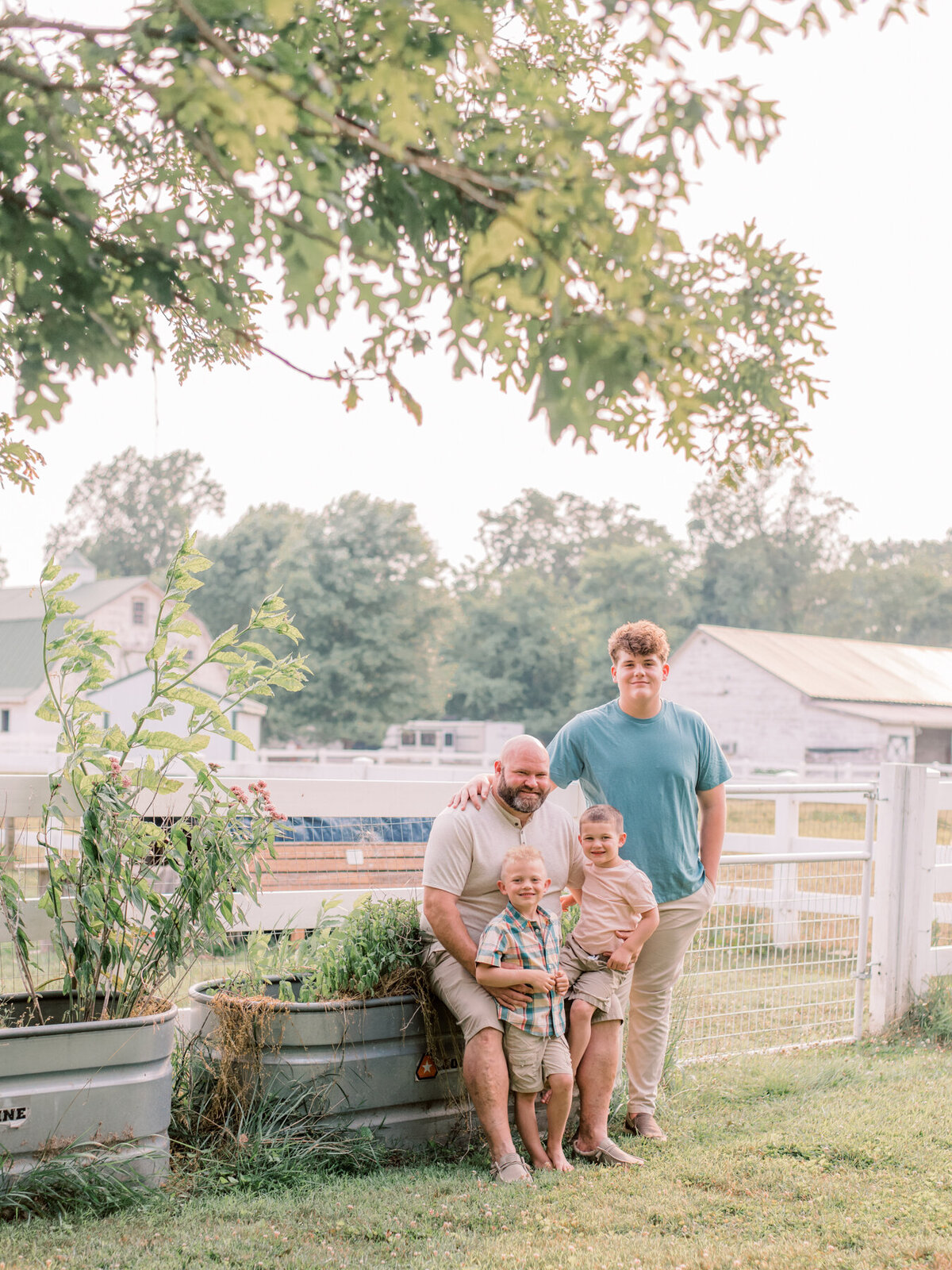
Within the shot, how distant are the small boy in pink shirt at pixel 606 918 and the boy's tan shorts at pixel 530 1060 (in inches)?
8.7

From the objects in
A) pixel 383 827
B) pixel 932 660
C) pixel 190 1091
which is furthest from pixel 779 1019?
pixel 932 660

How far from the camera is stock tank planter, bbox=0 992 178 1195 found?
11.1ft

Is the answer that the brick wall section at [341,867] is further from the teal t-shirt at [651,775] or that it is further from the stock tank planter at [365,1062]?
the teal t-shirt at [651,775]

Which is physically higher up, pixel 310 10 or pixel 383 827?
pixel 310 10

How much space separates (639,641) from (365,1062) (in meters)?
1.75

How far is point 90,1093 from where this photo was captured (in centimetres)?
349

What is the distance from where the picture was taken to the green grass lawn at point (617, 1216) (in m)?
3.24

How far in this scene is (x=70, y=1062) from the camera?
3.49m

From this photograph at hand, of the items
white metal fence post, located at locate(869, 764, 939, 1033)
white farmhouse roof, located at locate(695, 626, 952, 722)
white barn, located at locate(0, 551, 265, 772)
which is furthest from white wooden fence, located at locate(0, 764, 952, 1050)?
white farmhouse roof, located at locate(695, 626, 952, 722)

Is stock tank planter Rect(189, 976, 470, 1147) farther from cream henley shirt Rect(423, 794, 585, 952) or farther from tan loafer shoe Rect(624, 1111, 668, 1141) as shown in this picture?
tan loafer shoe Rect(624, 1111, 668, 1141)

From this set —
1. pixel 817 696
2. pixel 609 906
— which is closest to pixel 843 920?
pixel 609 906

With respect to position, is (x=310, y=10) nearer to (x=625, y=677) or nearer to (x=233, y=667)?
(x=233, y=667)

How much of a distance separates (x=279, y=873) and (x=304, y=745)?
5188cm

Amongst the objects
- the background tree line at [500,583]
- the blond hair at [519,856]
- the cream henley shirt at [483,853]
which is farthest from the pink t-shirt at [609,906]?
the background tree line at [500,583]
